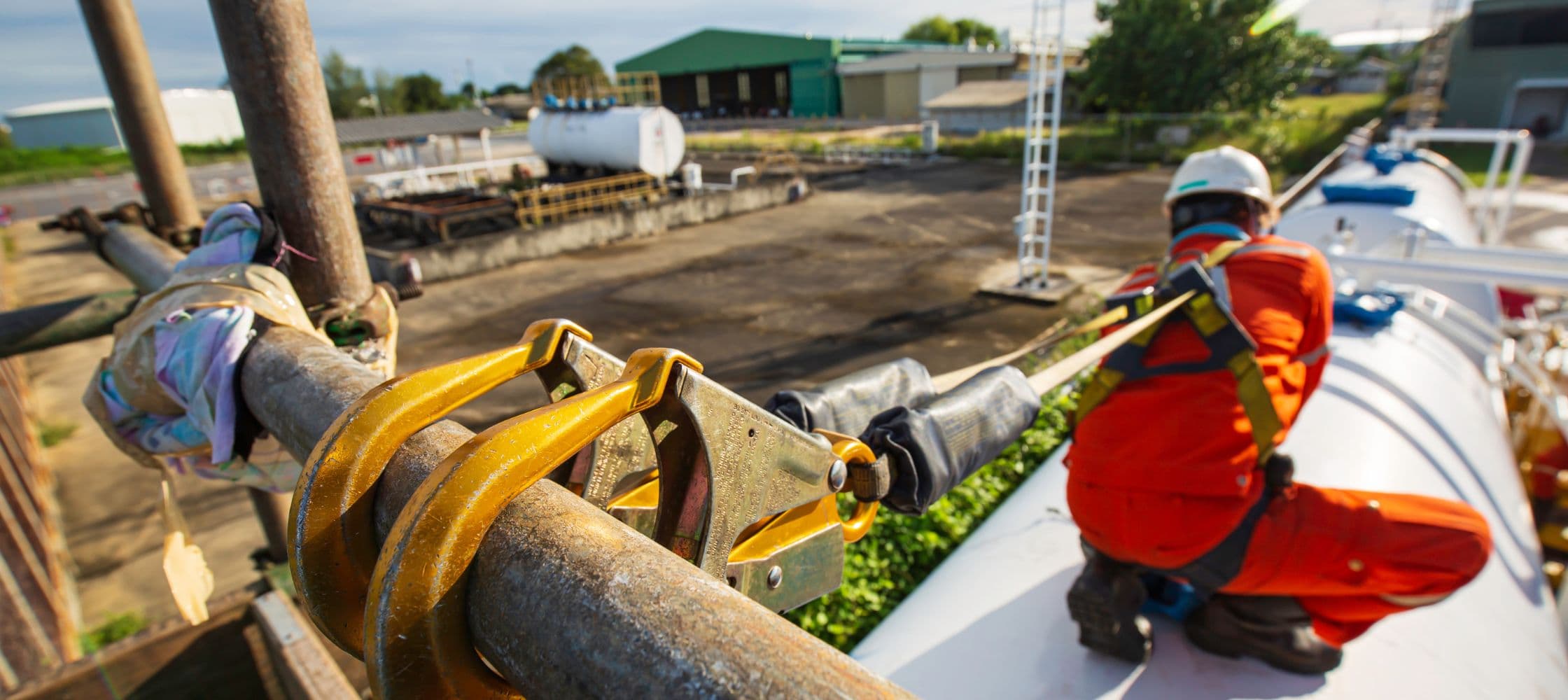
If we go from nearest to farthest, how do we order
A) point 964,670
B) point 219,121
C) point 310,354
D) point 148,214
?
point 310,354 → point 964,670 → point 148,214 → point 219,121

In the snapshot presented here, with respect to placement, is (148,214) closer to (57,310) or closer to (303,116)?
(57,310)

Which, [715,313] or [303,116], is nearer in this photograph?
[303,116]

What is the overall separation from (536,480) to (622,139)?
20.8 m

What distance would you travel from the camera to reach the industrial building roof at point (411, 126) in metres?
20.1

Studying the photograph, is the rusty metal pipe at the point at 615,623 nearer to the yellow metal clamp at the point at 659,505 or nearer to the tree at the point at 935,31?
the yellow metal clamp at the point at 659,505

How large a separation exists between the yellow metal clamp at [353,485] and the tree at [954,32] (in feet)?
298

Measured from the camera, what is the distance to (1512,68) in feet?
95.2

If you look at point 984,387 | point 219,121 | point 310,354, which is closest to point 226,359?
point 310,354

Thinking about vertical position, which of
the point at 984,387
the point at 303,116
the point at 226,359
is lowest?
the point at 984,387

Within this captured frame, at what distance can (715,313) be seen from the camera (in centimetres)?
1161

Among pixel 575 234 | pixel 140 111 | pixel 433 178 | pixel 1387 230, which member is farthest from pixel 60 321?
pixel 433 178

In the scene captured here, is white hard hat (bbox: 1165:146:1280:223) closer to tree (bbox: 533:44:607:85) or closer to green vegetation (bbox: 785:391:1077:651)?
green vegetation (bbox: 785:391:1077:651)

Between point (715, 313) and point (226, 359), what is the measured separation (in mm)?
10206

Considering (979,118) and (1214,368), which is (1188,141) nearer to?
(979,118)
